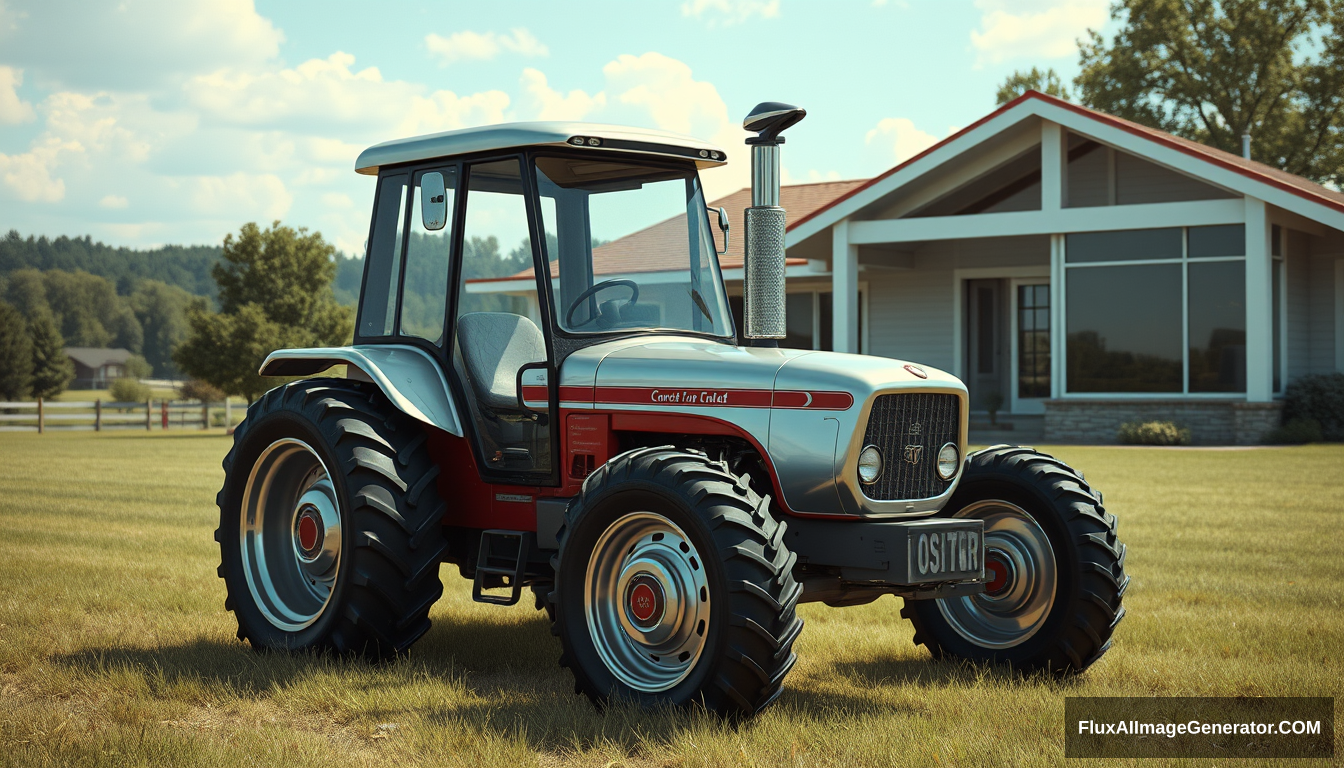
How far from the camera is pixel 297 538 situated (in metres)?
6.27

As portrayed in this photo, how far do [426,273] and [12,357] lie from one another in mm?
69436

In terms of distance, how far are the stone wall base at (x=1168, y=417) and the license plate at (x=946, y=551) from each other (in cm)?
1784

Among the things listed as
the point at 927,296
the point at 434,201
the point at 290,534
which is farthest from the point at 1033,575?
the point at 927,296

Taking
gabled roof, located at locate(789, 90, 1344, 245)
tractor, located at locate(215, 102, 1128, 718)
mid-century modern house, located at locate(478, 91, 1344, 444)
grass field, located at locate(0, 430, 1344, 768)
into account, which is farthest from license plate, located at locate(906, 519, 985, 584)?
gabled roof, located at locate(789, 90, 1344, 245)

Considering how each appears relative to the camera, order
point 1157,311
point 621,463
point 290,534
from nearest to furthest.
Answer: point 621,463
point 290,534
point 1157,311

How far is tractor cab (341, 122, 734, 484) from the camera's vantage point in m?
5.79

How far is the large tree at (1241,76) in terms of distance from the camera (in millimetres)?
41062

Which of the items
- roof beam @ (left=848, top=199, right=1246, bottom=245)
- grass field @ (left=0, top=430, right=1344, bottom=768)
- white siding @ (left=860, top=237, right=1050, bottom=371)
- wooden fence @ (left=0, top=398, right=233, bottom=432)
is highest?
roof beam @ (left=848, top=199, right=1246, bottom=245)

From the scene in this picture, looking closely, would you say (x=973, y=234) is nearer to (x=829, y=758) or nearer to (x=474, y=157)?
(x=474, y=157)

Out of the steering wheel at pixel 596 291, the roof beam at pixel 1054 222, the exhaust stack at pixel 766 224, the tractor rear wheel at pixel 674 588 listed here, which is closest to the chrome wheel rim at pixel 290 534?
the steering wheel at pixel 596 291

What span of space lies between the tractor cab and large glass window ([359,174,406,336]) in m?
0.04

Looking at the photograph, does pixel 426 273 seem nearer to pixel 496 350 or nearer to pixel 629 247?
pixel 496 350

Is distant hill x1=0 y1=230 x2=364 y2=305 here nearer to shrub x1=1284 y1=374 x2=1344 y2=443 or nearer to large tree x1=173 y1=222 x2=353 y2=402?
large tree x1=173 y1=222 x2=353 y2=402

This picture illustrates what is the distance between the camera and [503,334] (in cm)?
613
